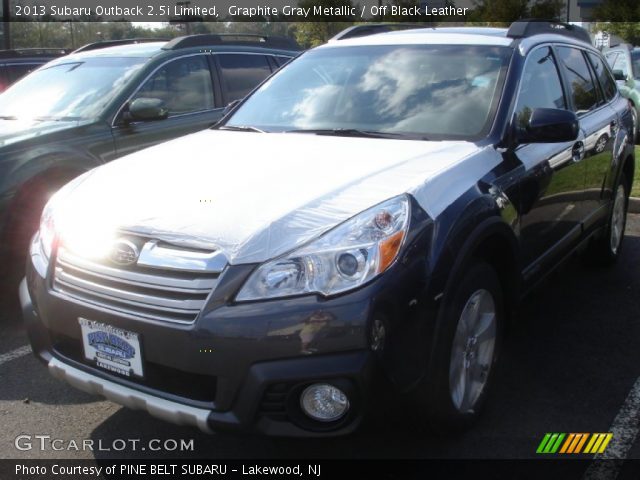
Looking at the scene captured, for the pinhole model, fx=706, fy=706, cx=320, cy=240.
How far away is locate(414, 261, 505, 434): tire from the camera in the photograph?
2671 millimetres

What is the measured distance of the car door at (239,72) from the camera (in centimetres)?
642

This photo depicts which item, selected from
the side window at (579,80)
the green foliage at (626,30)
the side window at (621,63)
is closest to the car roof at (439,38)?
the side window at (579,80)

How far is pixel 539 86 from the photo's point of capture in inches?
156

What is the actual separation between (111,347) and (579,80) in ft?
11.6

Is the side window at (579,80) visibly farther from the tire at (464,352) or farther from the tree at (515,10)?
the tree at (515,10)

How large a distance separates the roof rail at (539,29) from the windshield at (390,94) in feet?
1.02

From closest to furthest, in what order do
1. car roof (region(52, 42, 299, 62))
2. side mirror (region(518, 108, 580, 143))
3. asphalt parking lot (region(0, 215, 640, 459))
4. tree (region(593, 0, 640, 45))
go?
asphalt parking lot (region(0, 215, 640, 459)), side mirror (region(518, 108, 580, 143)), car roof (region(52, 42, 299, 62)), tree (region(593, 0, 640, 45))

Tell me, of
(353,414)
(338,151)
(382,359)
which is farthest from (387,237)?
(338,151)

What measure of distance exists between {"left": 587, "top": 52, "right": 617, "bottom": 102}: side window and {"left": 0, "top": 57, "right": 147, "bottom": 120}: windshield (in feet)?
11.6

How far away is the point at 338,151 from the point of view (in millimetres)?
3316

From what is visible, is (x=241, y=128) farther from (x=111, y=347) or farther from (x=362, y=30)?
(x=111, y=347)

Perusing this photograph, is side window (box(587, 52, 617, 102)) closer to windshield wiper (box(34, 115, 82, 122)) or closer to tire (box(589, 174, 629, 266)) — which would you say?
tire (box(589, 174, 629, 266))

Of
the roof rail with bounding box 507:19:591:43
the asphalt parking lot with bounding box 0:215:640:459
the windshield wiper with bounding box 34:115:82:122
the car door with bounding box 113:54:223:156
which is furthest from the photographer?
the car door with bounding box 113:54:223:156

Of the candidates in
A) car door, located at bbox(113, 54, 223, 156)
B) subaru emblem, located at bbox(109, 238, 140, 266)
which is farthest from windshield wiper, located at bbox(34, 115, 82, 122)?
subaru emblem, located at bbox(109, 238, 140, 266)
